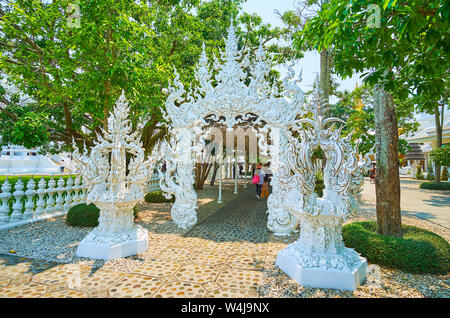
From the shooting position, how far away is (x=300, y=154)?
3.74 metres

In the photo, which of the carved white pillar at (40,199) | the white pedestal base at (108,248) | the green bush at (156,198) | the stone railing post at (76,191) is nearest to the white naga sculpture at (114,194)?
the white pedestal base at (108,248)

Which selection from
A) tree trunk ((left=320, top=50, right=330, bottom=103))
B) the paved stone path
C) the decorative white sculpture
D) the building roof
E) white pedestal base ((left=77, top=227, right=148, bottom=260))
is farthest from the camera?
the building roof

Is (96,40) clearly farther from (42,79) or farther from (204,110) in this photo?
(204,110)

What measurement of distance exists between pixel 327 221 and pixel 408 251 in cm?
174

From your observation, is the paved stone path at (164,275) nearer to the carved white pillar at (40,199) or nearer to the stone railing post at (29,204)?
the stone railing post at (29,204)

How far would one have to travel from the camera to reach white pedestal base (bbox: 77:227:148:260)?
4477 millimetres

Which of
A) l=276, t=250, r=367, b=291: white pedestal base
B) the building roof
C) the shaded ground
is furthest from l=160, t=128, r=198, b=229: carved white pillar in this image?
the building roof

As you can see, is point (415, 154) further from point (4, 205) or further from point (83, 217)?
point (4, 205)

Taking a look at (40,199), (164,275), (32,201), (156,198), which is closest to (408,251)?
(164,275)

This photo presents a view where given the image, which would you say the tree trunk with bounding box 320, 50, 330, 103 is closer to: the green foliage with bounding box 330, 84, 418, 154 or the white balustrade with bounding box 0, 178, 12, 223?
the green foliage with bounding box 330, 84, 418, 154

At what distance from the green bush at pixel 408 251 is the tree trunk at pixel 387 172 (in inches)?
15.0

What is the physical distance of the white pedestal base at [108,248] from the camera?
4.48 meters

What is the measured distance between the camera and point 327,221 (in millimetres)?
3666
